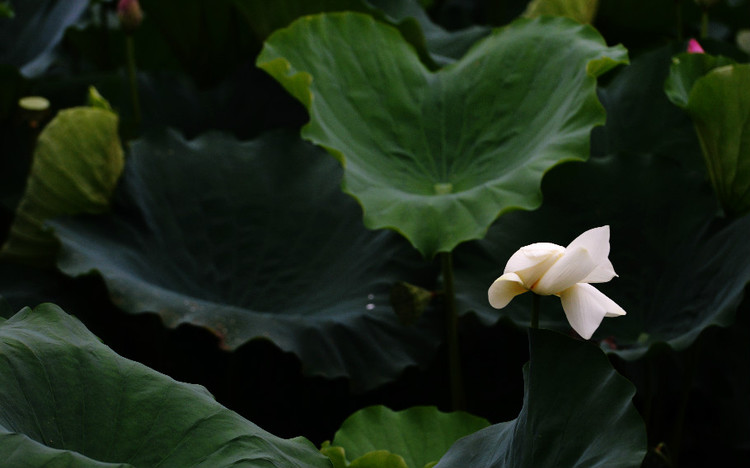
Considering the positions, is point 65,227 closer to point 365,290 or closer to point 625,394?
point 365,290

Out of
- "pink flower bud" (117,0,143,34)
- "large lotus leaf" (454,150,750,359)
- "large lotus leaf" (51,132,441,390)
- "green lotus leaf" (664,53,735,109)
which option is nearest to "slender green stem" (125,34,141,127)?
"pink flower bud" (117,0,143,34)

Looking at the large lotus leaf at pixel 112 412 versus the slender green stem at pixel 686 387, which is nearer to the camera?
the large lotus leaf at pixel 112 412

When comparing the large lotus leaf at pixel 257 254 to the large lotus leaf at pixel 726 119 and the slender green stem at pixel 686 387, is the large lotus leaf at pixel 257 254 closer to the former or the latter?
the slender green stem at pixel 686 387

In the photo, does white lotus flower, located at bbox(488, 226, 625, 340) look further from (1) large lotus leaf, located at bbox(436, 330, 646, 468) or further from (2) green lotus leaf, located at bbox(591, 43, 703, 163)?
(2) green lotus leaf, located at bbox(591, 43, 703, 163)

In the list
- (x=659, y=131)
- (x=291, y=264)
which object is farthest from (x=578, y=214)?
(x=291, y=264)

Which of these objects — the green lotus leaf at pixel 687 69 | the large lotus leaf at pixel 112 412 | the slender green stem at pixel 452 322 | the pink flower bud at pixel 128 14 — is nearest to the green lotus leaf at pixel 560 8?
the green lotus leaf at pixel 687 69
